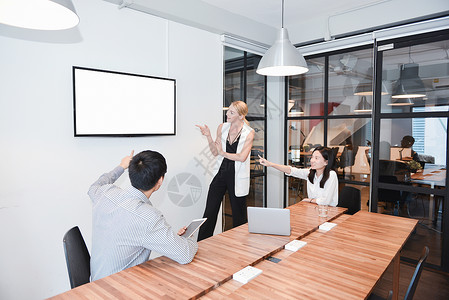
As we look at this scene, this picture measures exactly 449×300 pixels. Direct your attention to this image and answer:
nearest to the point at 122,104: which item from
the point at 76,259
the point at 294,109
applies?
the point at 76,259

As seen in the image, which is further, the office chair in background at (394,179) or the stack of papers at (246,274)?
the office chair in background at (394,179)

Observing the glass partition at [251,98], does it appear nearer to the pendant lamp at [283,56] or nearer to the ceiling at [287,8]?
the ceiling at [287,8]

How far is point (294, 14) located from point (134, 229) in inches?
143

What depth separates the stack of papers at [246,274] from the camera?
5.14 feet

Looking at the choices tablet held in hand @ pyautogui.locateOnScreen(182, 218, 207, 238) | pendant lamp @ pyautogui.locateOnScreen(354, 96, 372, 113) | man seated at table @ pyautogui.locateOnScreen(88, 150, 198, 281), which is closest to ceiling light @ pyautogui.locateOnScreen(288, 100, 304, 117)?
pendant lamp @ pyautogui.locateOnScreen(354, 96, 372, 113)

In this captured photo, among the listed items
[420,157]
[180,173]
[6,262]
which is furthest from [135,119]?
[420,157]

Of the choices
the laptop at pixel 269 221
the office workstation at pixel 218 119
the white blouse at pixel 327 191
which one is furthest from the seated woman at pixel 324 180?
the laptop at pixel 269 221

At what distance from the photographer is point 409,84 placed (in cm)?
372

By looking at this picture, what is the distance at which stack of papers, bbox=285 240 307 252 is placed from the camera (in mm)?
1986

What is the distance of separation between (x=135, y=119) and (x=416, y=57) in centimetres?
329

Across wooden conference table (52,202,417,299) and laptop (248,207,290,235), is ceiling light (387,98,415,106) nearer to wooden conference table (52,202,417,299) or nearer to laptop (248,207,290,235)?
wooden conference table (52,202,417,299)

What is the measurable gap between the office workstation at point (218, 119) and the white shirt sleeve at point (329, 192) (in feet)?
0.63

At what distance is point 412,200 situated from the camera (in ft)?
12.4

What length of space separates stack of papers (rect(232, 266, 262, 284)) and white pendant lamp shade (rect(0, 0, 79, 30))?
1557mm
